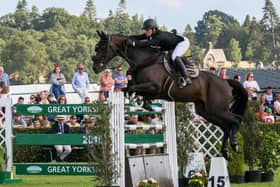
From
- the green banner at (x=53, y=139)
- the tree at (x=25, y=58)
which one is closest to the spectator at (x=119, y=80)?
the green banner at (x=53, y=139)

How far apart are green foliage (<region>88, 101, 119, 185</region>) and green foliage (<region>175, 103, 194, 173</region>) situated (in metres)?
2.27

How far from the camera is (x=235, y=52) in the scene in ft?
456

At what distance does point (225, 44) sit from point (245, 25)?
17.1ft

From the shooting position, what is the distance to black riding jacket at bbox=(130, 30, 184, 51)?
41.7ft

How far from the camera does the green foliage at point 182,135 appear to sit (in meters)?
12.9

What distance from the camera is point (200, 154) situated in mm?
13734

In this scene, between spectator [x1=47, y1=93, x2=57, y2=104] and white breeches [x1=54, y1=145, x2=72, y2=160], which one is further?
spectator [x1=47, y1=93, x2=57, y2=104]

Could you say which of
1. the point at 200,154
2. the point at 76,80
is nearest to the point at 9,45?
the point at 76,80

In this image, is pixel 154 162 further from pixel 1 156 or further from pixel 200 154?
pixel 1 156

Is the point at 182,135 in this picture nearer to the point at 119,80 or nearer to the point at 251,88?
the point at 119,80

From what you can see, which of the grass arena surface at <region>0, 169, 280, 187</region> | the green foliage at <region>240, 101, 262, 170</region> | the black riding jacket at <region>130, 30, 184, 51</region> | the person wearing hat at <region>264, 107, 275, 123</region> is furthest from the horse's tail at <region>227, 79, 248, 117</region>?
the person wearing hat at <region>264, 107, 275, 123</region>

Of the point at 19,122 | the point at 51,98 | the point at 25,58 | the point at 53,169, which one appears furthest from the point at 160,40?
the point at 25,58

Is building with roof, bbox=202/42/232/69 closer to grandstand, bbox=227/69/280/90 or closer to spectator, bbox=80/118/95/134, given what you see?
grandstand, bbox=227/69/280/90

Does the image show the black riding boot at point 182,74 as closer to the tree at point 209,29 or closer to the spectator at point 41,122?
the spectator at point 41,122
